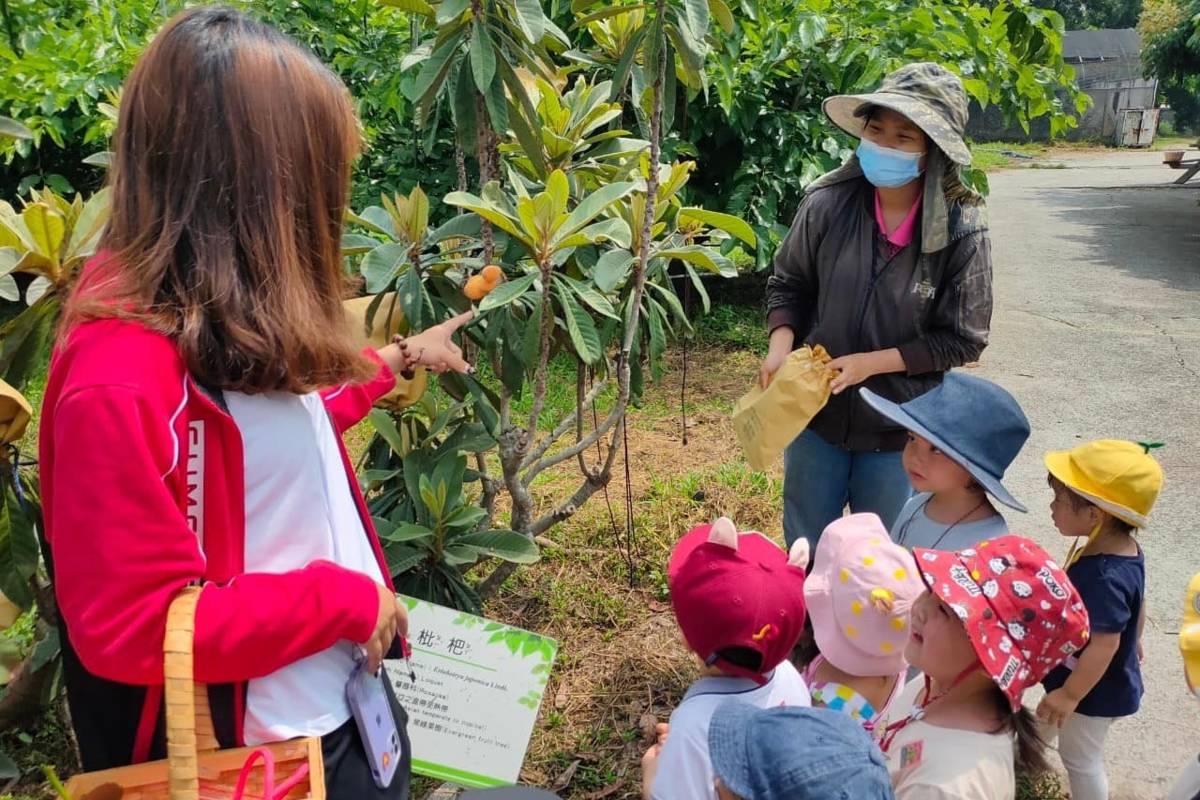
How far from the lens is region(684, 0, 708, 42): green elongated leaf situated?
7.00ft

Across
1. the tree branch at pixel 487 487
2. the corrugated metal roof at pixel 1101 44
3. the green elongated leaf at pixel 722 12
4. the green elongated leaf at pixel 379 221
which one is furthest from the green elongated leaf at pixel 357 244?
the corrugated metal roof at pixel 1101 44

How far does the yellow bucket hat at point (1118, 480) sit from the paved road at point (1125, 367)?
964 mm

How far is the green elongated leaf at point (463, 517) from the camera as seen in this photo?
8.29 ft

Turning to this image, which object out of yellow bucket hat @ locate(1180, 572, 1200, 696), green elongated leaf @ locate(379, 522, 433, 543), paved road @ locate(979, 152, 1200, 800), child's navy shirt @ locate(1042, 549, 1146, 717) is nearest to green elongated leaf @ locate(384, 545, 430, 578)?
green elongated leaf @ locate(379, 522, 433, 543)

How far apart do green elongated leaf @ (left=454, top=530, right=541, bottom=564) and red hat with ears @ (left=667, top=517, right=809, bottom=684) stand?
92 centimetres

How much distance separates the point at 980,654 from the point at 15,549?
6.26 feet

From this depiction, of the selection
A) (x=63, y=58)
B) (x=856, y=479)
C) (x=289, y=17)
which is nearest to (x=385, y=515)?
(x=856, y=479)

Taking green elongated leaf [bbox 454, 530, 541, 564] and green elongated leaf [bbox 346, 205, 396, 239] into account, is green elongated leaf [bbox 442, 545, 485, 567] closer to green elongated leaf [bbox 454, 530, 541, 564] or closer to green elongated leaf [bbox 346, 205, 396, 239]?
green elongated leaf [bbox 454, 530, 541, 564]

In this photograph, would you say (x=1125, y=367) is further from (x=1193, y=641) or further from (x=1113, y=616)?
(x=1193, y=641)

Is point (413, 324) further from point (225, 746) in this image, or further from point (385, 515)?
point (225, 746)

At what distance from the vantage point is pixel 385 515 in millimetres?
2701

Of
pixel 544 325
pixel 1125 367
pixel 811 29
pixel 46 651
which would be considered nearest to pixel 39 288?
pixel 46 651

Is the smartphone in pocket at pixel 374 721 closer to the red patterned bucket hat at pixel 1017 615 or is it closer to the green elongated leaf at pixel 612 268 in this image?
the red patterned bucket hat at pixel 1017 615

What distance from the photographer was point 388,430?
103 inches
